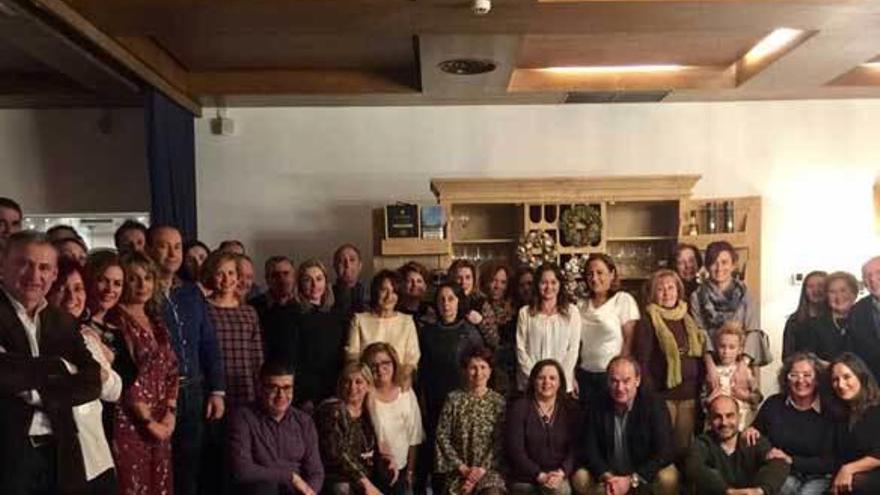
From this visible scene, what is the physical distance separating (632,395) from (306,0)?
2159 mm

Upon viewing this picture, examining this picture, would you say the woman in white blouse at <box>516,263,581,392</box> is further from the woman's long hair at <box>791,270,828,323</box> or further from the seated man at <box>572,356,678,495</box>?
the woman's long hair at <box>791,270,828,323</box>

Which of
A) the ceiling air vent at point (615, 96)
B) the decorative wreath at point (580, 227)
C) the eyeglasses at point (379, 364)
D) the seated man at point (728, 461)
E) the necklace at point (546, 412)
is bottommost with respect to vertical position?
the seated man at point (728, 461)

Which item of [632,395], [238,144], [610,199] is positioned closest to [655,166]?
[610,199]

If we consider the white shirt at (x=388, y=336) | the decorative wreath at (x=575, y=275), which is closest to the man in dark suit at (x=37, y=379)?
the white shirt at (x=388, y=336)

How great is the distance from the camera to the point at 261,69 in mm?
5168

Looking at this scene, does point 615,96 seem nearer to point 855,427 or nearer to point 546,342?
point 546,342

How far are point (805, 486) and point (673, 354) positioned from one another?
785 mm

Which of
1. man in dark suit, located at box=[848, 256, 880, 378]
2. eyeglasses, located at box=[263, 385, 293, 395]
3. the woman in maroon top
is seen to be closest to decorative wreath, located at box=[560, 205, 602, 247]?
man in dark suit, located at box=[848, 256, 880, 378]

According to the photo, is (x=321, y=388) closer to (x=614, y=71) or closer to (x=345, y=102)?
(x=345, y=102)

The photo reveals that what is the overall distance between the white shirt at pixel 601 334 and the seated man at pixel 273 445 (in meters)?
1.41

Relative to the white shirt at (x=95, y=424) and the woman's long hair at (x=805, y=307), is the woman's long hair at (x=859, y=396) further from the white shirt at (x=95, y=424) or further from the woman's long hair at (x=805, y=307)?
the white shirt at (x=95, y=424)

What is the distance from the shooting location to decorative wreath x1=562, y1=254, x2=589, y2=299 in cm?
453

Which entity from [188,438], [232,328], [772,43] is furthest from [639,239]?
[188,438]

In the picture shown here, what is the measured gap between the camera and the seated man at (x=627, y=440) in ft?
11.6
